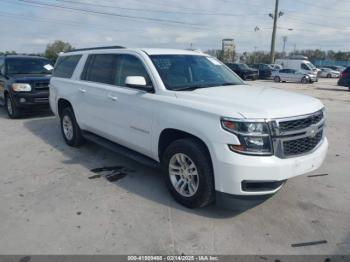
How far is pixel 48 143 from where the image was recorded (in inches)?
273

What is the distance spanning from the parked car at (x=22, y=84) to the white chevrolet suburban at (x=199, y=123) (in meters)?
4.40

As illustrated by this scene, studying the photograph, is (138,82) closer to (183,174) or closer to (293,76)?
(183,174)

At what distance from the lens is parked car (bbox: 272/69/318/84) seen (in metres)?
29.7

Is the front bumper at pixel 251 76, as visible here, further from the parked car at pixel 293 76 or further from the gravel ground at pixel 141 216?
the gravel ground at pixel 141 216

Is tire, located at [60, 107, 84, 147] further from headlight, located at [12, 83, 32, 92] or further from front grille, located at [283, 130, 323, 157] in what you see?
front grille, located at [283, 130, 323, 157]

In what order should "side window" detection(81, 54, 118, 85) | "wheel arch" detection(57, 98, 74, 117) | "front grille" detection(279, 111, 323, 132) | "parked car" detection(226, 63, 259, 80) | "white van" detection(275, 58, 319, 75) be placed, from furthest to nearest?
"parked car" detection(226, 63, 259, 80) → "white van" detection(275, 58, 319, 75) → "wheel arch" detection(57, 98, 74, 117) → "side window" detection(81, 54, 118, 85) → "front grille" detection(279, 111, 323, 132)

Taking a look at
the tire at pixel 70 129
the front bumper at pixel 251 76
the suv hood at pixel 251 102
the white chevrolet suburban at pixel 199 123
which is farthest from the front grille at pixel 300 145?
the front bumper at pixel 251 76

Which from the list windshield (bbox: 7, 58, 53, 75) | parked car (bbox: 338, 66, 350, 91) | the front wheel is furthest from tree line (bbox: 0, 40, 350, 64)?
windshield (bbox: 7, 58, 53, 75)

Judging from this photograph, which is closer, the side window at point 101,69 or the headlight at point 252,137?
the headlight at point 252,137

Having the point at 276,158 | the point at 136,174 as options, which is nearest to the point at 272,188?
the point at 276,158

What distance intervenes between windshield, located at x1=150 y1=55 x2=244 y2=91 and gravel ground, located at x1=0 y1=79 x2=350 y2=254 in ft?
4.98

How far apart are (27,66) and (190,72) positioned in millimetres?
7743

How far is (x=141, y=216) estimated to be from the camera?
12.5 ft

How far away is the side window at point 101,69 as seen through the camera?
5137 mm
